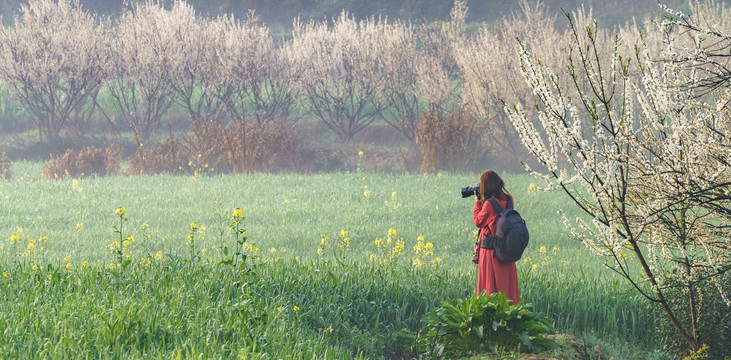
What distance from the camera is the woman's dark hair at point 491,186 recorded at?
5.88 m

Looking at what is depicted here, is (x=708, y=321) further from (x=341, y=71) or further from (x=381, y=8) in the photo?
(x=381, y=8)

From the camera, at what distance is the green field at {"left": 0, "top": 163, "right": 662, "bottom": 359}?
4590 mm

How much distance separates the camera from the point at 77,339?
4.42 metres

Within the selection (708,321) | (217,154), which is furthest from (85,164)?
(708,321)

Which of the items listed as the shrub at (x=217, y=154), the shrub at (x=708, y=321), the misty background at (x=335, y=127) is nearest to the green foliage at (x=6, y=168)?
the misty background at (x=335, y=127)

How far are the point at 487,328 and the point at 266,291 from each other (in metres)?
1.84

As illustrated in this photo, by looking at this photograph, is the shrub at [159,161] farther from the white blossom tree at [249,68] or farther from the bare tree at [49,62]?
the bare tree at [49,62]

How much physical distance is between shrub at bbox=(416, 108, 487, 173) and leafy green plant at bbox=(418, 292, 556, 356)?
14.5m

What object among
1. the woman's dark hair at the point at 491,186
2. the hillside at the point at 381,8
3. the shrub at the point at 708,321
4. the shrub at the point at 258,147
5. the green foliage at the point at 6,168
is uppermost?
the hillside at the point at 381,8

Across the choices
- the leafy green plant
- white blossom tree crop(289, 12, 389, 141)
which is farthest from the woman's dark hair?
white blossom tree crop(289, 12, 389, 141)

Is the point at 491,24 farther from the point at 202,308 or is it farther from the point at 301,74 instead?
the point at 202,308

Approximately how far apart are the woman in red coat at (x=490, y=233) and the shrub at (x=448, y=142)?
43.8ft

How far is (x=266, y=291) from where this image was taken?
18.9ft

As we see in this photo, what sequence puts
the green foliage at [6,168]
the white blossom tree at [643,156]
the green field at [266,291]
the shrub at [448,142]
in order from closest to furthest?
the white blossom tree at [643,156] → the green field at [266,291] → the shrub at [448,142] → the green foliage at [6,168]
